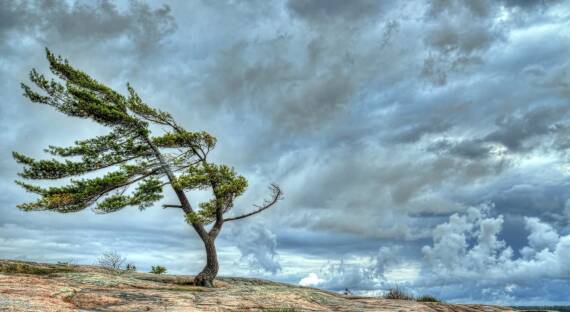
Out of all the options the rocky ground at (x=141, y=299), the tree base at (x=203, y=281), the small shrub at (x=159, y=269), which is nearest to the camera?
the rocky ground at (x=141, y=299)

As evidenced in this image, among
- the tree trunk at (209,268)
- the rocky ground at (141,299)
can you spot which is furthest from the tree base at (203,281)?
the rocky ground at (141,299)

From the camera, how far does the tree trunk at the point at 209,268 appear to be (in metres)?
26.2

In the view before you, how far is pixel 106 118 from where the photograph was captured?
28.2 metres

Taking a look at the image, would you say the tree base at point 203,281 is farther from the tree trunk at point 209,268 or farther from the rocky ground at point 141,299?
the rocky ground at point 141,299

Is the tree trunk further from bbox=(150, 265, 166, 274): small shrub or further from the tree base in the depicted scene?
bbox=(150, 265, 166, 274): small shrub

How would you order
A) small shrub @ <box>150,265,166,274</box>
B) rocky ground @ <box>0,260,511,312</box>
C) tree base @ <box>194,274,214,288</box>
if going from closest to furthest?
rocky ground @ <box>0,260,511,312</box> → tree base @ <box>194,274,214,288</box> → small shrub @ <box>150,265,166,274</box>

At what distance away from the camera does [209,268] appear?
27.0 meters

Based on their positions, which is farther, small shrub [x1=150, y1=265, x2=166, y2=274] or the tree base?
small shrub [x1=150, y1=265, x2=166, y2=274]

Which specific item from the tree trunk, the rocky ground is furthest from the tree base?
the rocky ground

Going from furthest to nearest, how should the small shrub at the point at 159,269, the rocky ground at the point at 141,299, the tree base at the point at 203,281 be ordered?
the small shrub at the point at 159,269 → the tree base at the point at 203,281 → the rocky ground at the point at 141,299

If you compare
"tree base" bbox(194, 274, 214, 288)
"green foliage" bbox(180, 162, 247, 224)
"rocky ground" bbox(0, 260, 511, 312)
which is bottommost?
"rocky ground" bbox(0, 260, 511, 312)

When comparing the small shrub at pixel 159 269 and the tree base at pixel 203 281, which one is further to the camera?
the small shrub at pixel 159 269

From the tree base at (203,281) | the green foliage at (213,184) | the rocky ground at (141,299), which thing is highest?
the green foliage at (213,184)

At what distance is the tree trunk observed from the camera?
26.2m
